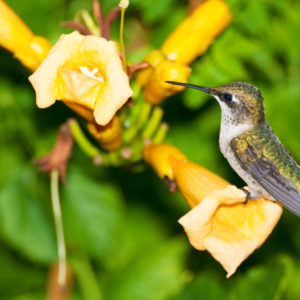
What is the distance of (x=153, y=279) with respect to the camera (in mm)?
5078

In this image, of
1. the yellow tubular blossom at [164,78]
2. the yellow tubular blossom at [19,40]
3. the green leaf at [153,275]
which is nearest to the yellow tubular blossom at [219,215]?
the yellow tubular blossom at [164,78]

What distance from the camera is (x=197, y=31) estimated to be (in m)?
3.80

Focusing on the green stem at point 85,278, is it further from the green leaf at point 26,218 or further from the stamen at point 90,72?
the stamen at point 90,72

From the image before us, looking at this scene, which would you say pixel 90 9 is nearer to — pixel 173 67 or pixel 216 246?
pixel 173 67

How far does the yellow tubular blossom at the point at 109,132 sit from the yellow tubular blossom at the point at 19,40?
507 mm

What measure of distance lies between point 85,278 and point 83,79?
2.10 m

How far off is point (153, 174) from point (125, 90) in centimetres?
205

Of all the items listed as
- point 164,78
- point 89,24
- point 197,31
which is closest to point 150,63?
point 164,78

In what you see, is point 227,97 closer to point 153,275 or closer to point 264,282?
point 264,282

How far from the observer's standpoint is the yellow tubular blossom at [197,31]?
380 centimetres

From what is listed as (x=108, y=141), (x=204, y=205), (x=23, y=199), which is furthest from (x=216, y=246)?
(x=23, y=199)

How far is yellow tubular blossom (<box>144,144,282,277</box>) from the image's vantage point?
10.4 ft

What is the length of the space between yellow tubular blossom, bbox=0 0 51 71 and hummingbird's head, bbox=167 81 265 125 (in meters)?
0.93

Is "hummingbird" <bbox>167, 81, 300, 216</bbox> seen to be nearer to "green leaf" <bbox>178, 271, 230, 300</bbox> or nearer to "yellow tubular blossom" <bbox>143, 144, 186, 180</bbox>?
"yellow tubular blossom" <bbox>143, 144, 186, 180</bbox>
